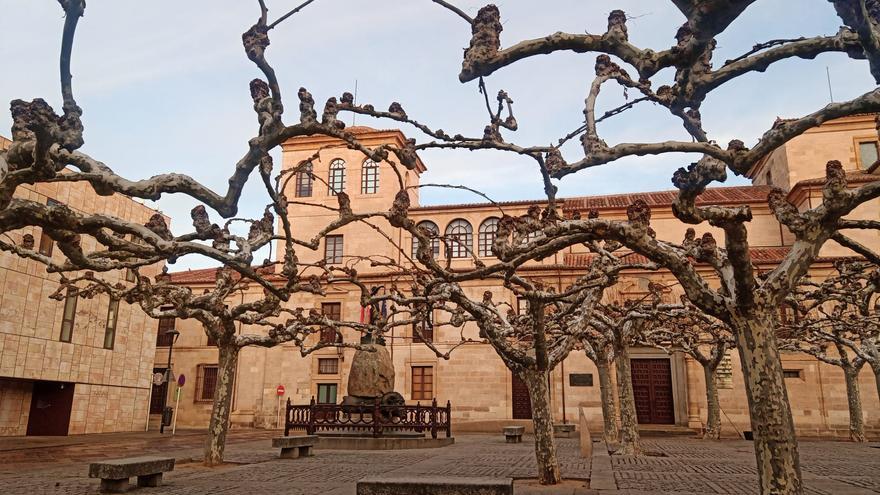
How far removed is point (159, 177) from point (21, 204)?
4.01 feet

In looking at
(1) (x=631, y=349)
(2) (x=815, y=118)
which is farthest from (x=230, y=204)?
(1) (x=631, y=349)

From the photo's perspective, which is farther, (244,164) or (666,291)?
(666,291)

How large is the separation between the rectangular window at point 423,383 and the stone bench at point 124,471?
2279 cm

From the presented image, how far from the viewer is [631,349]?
31.9 metres

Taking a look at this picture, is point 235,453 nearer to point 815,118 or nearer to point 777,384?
point 777,384

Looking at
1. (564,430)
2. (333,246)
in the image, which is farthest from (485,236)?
(564,430)

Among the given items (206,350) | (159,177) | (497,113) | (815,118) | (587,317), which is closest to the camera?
(815,118)

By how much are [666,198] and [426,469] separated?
89.5ft

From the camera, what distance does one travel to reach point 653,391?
3127cm

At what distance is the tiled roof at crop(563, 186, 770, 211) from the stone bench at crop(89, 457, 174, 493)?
2617 centimetres

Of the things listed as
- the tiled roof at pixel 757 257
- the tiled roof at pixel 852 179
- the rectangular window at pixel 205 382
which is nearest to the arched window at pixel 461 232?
the tiled roof at pixel 757 257

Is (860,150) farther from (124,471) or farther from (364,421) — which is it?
(124,471)

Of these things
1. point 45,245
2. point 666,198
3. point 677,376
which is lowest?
point 677,376

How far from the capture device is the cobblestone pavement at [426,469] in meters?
A: 9.82
